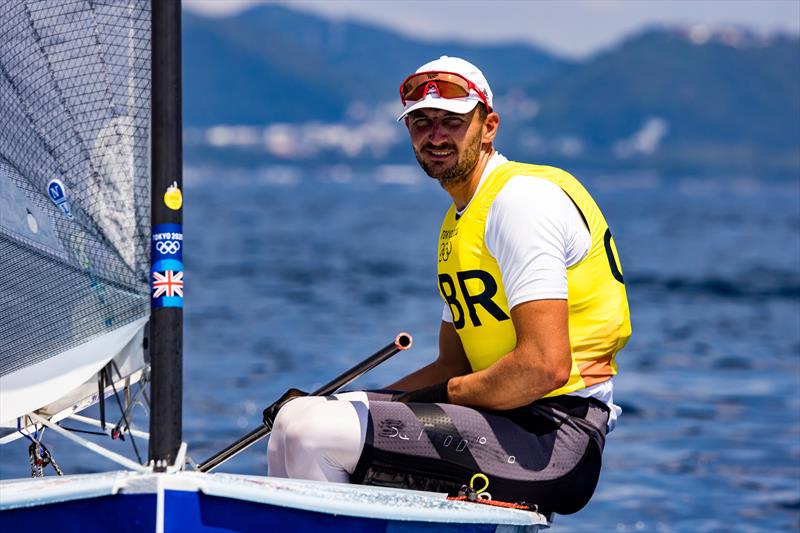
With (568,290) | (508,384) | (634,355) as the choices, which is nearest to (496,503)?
(508,384)

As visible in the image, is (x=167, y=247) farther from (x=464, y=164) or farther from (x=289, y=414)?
(x=464, y=164)

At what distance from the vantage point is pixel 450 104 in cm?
499

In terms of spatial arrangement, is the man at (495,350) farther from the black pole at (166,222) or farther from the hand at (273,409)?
the black pole at (166,222)

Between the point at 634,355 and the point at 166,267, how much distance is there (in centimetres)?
1582

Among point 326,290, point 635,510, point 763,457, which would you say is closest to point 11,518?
point 635,510

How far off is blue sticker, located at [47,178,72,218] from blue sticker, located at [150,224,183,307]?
3.81 ft

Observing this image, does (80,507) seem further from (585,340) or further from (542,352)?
(585,340)

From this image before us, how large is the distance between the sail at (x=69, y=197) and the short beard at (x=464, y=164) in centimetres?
106

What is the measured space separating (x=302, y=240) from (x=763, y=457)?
3660cm

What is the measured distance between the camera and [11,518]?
4355 millimetres

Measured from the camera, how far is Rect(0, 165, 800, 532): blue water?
11.5 meters

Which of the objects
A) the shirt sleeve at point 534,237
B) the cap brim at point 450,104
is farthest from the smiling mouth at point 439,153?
the shirt sleeve at point 534,237

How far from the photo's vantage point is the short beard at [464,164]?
5.11 metres

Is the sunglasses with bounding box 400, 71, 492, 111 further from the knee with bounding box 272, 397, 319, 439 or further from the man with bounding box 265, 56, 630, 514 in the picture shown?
the knee with bounding box 272, 397, 319, 439
